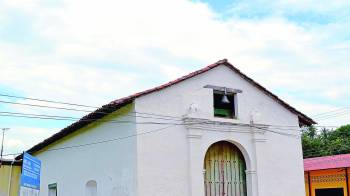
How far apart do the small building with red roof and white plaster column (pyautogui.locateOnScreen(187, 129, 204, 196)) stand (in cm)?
956

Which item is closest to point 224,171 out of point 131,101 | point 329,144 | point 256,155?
point 256,155

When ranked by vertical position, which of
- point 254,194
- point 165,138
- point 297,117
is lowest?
point 254,194

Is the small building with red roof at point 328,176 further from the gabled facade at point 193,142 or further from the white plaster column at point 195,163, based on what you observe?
the white plaster column at point 195,163

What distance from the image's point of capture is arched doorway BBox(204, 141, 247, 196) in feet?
42.1

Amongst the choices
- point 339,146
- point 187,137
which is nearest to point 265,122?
point 187,137

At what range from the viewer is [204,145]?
12.5 metres

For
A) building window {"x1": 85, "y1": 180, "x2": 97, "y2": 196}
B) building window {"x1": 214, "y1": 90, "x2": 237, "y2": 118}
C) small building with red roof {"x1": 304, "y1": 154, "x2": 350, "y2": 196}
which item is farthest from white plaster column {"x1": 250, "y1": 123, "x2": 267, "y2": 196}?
small building with red roof {"x1": 304, "y1": 154, "x2": 350, "y2": 196}

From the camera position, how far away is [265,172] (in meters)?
13.3

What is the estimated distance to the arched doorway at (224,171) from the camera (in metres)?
12.8

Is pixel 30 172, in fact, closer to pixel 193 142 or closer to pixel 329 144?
pixel 193 142

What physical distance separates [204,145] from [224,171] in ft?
3.99

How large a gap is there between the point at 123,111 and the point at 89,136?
2.34m

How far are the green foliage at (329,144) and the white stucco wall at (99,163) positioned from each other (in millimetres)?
24360

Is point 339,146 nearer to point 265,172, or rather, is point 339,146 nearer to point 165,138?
point 265,172
